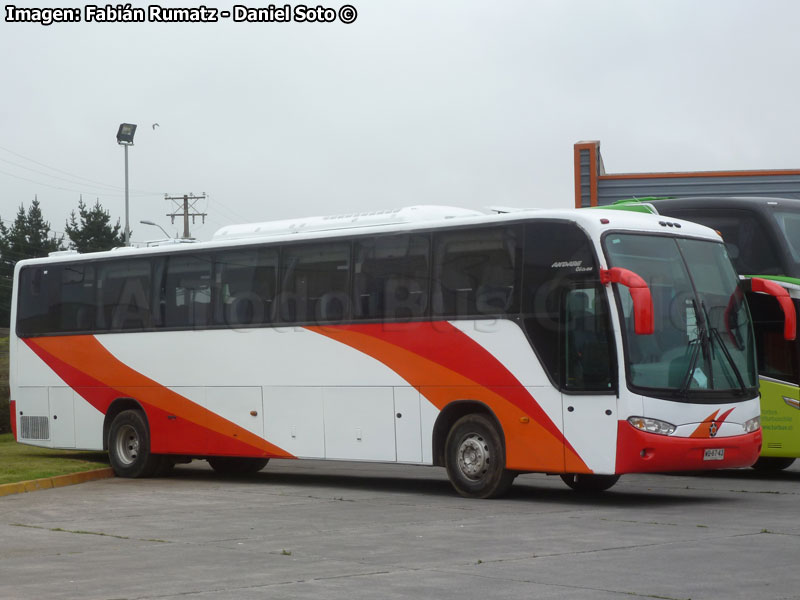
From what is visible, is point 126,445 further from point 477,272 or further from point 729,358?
point 729,358

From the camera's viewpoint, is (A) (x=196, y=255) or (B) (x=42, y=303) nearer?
(A) (x=196, y=255)

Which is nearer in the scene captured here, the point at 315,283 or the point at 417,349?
the point at 417,349

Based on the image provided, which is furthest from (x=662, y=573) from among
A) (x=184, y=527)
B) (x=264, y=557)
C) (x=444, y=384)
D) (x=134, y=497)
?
(x=134, y=497)

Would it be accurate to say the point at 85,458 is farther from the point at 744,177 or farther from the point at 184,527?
the point at 744,177

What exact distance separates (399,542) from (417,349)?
17.3 ft

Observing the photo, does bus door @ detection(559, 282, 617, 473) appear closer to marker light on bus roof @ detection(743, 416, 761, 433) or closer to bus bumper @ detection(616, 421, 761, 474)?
bus bumper @ detection(616, 421, 761, 474)

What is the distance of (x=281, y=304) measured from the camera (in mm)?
18531

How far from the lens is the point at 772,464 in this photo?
804 inches

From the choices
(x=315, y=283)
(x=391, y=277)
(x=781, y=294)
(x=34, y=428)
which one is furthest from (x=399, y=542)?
(x=34, y=428)

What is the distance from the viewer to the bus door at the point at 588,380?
580 inches

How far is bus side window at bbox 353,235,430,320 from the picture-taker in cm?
1680

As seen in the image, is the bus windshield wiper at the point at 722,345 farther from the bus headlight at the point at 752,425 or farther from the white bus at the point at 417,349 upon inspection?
the bus headlight at the point at 752,425

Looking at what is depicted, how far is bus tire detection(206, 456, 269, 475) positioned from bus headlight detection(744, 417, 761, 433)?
8.63m

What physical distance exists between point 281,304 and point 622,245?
5372 mm
